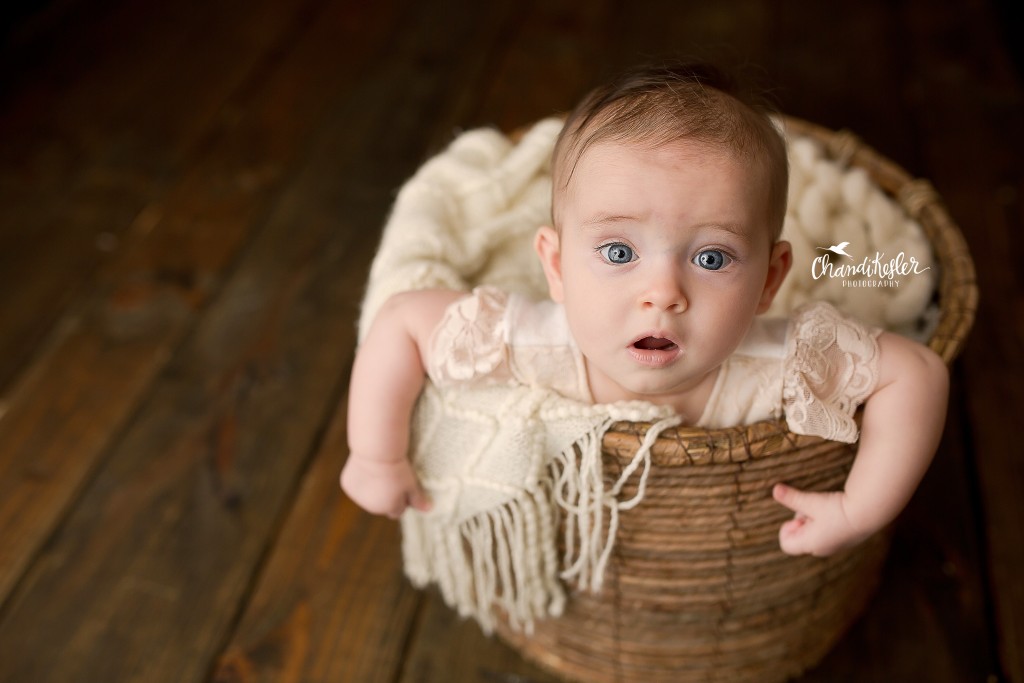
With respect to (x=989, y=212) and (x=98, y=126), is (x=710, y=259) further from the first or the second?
(x=98, y=126)

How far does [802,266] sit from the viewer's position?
108cm

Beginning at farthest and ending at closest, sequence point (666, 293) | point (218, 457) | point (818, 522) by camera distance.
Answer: point (218, 457) → point (818, 522) → point (666, 293)

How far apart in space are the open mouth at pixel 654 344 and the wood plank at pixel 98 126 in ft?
3.09

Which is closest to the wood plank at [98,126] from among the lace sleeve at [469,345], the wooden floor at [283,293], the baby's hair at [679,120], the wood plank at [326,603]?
the wooden floor at [283,293]

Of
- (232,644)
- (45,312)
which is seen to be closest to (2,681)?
(232,644)

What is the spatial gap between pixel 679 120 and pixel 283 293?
2.71ft

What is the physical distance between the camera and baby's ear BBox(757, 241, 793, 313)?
809 mm

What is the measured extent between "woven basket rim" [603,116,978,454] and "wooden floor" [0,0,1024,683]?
0.31m

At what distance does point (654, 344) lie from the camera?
0.77m

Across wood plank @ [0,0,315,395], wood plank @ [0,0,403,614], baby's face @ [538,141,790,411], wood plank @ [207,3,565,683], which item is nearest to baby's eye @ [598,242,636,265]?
baby's face @ [538,141,790,411]

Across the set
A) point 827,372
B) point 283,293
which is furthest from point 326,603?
point 827,372

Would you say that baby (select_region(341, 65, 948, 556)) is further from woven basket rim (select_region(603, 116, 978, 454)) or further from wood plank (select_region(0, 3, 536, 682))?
wood plank (select_region(0, 3, 536, 682))

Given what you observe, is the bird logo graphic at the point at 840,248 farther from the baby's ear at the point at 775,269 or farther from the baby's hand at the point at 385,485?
the baby's hand at the point at 385,485

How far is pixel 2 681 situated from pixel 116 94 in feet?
3.52
